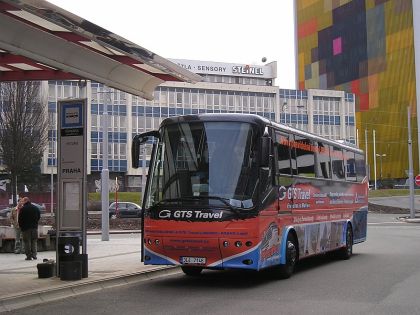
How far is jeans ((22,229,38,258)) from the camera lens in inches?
668

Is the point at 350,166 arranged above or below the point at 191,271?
above

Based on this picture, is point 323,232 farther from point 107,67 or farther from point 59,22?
point 59,22

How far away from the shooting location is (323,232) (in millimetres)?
15578

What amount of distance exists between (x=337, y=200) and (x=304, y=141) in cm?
307

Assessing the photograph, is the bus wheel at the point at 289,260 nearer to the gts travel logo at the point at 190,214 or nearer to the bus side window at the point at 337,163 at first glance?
the gts travel logo at the point at 190,214

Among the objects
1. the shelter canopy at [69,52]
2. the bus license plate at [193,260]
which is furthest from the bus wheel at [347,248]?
the shelter canopy at [69,52]

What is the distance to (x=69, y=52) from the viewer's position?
37.2ft

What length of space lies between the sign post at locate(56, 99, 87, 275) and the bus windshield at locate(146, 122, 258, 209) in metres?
1.49

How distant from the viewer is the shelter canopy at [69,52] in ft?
30.1

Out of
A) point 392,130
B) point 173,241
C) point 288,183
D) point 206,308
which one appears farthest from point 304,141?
point 392,130

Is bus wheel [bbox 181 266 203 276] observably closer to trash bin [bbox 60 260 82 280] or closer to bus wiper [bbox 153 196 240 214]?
bus wiper [bbox 153 196 240 214]

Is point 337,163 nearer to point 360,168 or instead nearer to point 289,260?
point 360,168

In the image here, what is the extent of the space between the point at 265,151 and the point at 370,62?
3940 inches

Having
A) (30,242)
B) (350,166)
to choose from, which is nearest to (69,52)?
(30,242)
